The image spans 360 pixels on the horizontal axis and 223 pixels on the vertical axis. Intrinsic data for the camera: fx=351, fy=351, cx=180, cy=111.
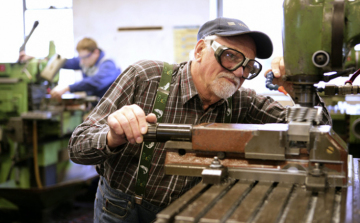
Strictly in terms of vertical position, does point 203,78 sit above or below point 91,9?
below

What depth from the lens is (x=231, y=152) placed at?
2.95 feet

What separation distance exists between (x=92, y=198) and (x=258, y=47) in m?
3.07

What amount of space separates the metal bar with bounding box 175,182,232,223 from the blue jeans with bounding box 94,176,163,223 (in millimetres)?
520

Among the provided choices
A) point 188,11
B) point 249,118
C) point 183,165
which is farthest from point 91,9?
point 183,165

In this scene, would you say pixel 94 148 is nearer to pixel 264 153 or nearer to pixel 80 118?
pixel 264 153

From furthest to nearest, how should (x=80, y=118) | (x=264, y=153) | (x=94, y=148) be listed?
(x=80, y=118) → (x=94, y=148) → (x=264, y=153)

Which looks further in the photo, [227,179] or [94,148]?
[94,148]

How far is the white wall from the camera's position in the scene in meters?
4.11

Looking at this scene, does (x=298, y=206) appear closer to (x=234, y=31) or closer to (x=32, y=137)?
(x=234, y=31)

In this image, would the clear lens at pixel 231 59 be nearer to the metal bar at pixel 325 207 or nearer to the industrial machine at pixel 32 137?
the metal bar at pixel 325 207

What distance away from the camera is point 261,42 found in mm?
1352

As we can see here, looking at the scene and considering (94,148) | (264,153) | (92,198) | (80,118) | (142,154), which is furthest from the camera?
(92,198)

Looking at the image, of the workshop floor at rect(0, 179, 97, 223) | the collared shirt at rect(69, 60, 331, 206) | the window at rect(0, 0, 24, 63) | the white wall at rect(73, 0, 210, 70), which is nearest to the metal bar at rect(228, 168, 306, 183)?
the collared shirt at rect(69, 60, 331, 206)

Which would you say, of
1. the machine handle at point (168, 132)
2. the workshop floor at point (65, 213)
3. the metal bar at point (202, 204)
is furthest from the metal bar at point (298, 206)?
the workshop floor at point (65, 213)
